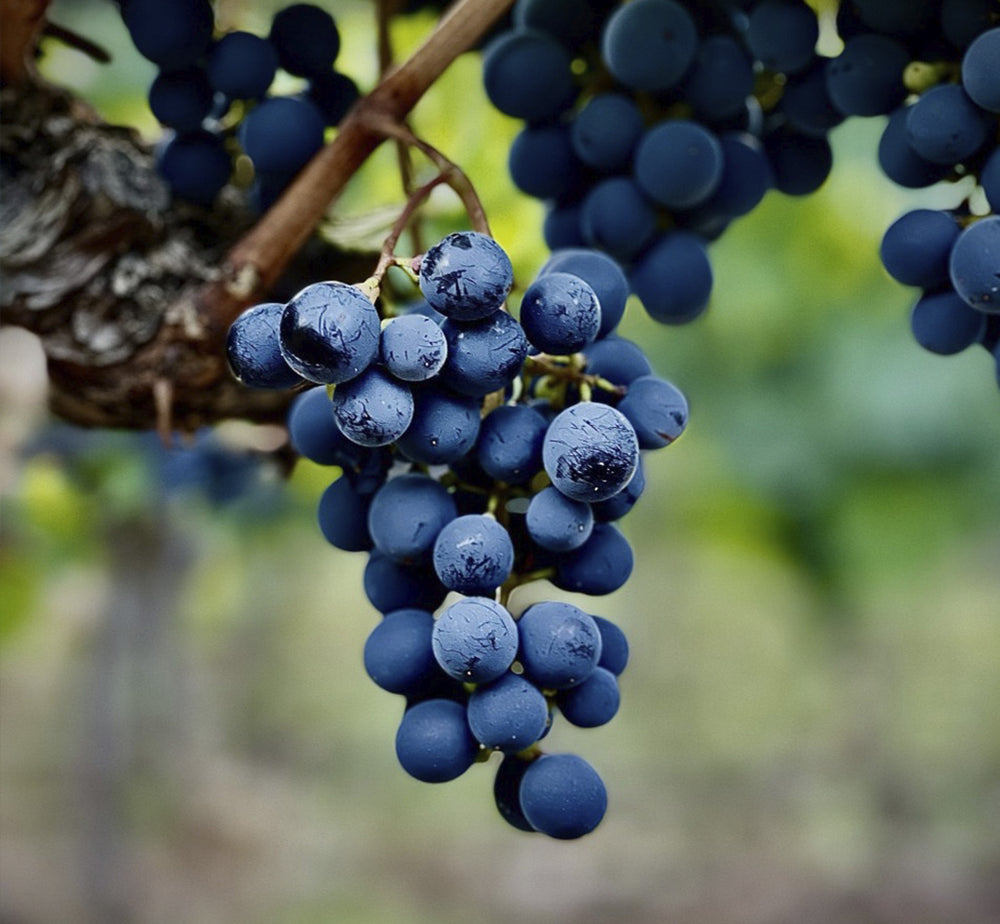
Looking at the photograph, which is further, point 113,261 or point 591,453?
point 113,261

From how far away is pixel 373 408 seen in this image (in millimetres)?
455

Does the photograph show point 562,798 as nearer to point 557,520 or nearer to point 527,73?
point 557,520

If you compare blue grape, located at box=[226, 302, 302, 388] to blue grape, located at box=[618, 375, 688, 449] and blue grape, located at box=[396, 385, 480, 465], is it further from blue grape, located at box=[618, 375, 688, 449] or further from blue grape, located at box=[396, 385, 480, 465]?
blue grape, located at box=[618, 375, 688, 449]

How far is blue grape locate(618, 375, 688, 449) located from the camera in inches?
21.7

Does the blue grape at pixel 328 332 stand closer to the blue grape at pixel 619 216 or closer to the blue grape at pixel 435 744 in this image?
the blue grape at pixel 435 744

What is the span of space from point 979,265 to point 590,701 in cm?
28

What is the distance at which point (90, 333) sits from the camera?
2.43 feet

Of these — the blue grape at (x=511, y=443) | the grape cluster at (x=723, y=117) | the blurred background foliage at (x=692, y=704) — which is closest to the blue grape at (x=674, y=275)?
the grape cluster at (x=723, y=117)

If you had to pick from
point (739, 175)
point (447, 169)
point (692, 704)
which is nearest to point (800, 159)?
point (739, 175)

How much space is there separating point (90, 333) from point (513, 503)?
33 cm

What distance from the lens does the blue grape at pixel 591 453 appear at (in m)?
0.49

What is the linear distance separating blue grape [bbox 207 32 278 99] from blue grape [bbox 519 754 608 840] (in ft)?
1.44

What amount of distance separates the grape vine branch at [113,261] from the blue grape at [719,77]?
124 mm

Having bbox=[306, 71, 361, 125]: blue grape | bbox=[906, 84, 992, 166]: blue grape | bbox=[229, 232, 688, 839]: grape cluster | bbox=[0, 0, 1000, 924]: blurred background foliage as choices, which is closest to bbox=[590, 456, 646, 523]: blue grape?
Result: bbox=[229, 232, 688, 839]: grape cluster
